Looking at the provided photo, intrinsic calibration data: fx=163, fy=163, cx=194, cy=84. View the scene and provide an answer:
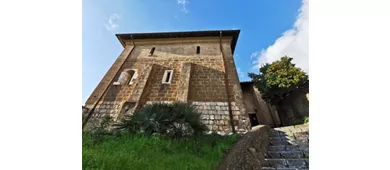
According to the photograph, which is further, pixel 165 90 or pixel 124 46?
pixel 124 46

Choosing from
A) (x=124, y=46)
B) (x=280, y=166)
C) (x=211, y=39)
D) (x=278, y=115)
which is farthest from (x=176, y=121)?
(x=278, y=115)

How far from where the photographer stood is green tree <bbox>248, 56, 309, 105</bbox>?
10.7 metres

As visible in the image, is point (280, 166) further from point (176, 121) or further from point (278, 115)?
point (278, 115)

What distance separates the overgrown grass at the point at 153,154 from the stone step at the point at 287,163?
845 millimetres

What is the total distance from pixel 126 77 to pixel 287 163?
7.98 m

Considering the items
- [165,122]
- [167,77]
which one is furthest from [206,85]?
[165,122]

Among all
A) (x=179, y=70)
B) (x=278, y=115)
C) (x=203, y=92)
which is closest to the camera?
(x=203, y=92)

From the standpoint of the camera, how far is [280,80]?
11141 millimetres

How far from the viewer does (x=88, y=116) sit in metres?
6.99

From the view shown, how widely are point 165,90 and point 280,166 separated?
5.87 m

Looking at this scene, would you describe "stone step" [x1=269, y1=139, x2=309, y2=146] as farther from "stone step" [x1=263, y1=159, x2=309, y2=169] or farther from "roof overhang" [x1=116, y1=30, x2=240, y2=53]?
"roof overhang" [x1=116, y1=30, x2=240, y2=53]

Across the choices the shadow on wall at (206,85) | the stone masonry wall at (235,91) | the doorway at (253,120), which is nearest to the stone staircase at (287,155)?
the stone masonry wall at (235,91)

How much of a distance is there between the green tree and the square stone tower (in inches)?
149

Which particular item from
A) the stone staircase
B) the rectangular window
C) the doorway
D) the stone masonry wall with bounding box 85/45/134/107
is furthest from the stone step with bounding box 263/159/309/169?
the doorway
